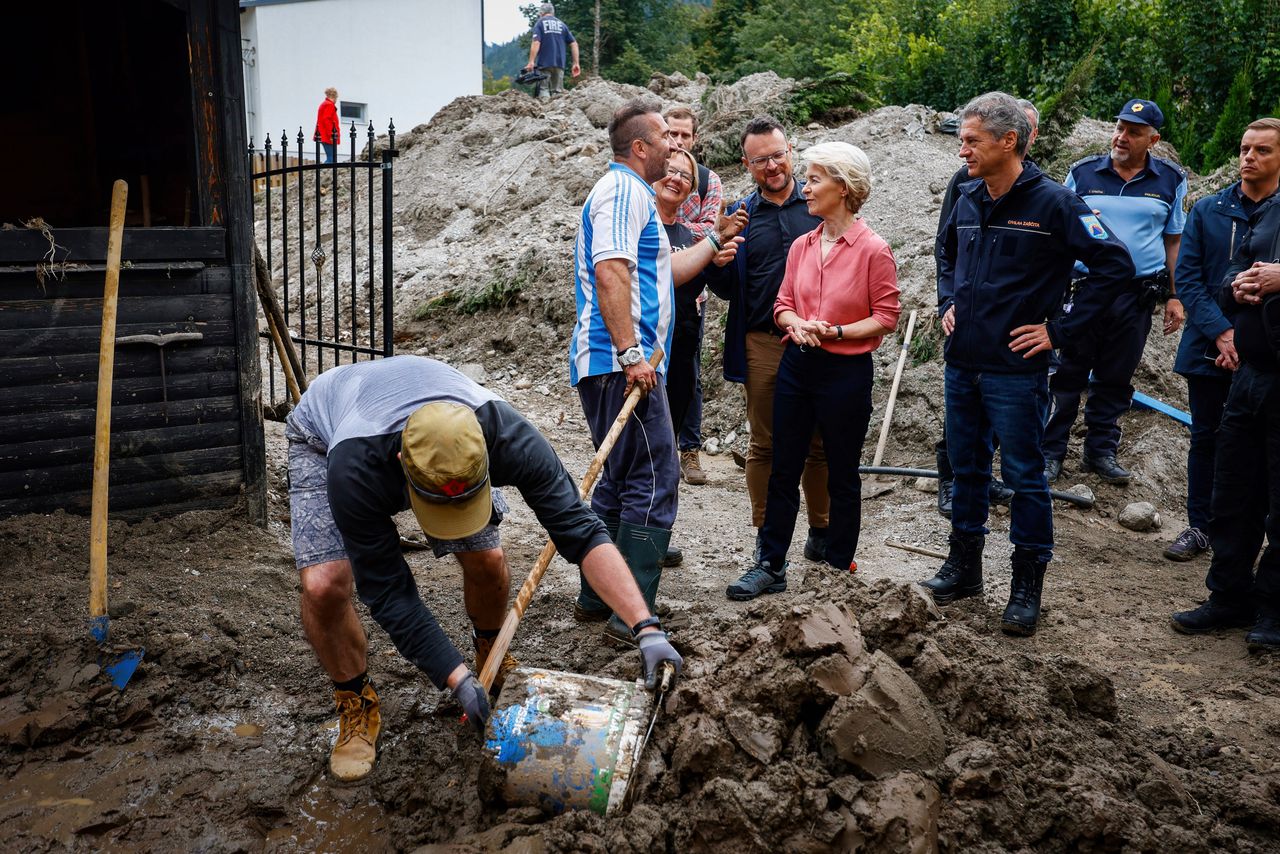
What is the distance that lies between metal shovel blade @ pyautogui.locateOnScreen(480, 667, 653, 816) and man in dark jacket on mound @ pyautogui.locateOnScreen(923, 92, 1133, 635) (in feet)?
7.29

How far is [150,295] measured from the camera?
5.01m

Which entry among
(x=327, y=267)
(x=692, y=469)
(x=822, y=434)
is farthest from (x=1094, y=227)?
(x=327, y=267)

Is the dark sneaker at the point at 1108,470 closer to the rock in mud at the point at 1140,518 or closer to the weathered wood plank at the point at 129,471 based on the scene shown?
the rock in mud at the point at 1140,518

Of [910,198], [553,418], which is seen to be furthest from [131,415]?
[910,198]

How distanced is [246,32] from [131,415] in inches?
933

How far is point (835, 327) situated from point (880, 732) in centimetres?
201

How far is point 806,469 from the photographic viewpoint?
16.3 feet

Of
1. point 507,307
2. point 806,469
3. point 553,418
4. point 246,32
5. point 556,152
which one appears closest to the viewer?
point 806,469

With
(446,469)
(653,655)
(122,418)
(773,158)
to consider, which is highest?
(773,158)

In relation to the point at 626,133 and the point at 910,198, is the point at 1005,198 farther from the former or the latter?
the point at 910,198

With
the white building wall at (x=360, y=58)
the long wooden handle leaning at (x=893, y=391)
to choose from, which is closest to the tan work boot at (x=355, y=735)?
the long wooden handle leaning at (x=893, y=391)

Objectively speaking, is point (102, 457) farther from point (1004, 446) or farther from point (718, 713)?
point (1004, 446)

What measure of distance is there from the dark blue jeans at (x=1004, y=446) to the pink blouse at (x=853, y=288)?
462 mm

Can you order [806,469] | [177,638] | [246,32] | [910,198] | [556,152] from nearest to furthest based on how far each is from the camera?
[177,638]
[806,469]
[910,198]
[556,152]
[246,32]
